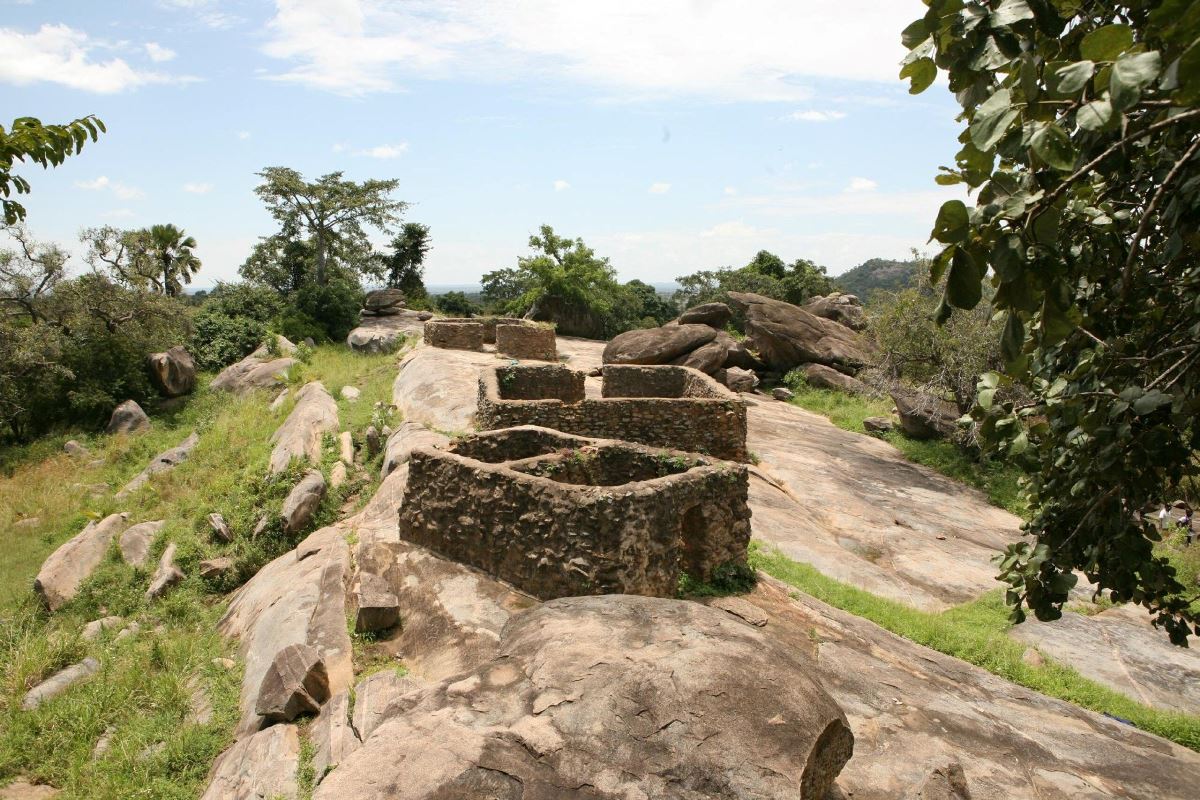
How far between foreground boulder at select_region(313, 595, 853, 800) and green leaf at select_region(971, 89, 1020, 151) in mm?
3797

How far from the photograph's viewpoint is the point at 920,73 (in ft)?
10.7

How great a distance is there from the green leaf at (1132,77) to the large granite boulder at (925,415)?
23.0 meters

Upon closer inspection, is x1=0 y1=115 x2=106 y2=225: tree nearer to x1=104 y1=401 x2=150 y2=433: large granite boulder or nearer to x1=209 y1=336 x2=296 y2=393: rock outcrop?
x1=209 y1=336 x2=296 y2=393: rock outcrop

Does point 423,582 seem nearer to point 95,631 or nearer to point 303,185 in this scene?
point 95,631

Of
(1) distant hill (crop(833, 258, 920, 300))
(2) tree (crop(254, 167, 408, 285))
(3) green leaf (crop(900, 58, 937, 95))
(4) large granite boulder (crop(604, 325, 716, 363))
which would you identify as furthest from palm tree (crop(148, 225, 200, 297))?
(1) distant hill (crop(833, 258, 920, 300))

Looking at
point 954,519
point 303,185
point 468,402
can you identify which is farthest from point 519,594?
point 303,185

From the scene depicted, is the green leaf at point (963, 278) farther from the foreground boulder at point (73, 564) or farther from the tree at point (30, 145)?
the foreground boulder at point (73, 564)

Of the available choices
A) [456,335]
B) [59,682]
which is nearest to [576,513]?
[59,682]

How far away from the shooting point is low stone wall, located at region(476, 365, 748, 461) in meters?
15.5

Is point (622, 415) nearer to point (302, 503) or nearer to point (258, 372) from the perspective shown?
point (302, 503)

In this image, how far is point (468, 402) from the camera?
747 inches

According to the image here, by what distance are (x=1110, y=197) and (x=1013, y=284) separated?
2.66 metres

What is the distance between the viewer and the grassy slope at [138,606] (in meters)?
7.86

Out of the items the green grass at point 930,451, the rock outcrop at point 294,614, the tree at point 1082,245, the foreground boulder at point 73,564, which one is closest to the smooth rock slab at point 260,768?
the rock outcrop at point 294,614
